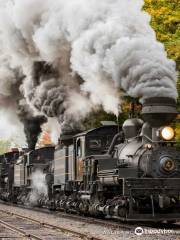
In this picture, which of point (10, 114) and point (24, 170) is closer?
point (24, 170)

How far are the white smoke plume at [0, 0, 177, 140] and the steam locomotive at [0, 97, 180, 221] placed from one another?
0.99 meters

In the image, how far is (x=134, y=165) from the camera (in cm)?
Result: 1548

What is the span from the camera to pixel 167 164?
1506 cm

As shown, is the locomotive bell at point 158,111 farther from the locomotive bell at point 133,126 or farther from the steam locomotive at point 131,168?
the locomotive bell at point 133,126

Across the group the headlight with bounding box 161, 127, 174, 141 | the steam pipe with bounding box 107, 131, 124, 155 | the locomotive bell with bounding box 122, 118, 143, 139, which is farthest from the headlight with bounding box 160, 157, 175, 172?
the steam pipe with bounding box 107, 131, 124, 155

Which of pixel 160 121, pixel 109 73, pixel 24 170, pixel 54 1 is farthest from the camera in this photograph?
pixel 24 170

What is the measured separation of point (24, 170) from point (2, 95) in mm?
4436

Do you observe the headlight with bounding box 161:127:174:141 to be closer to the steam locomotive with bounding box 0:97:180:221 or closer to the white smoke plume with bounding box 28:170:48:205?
the steam locomotive with bounding box 0:97:180:221

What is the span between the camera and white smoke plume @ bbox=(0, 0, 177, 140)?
1567 cm

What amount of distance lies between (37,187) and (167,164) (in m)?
13.6

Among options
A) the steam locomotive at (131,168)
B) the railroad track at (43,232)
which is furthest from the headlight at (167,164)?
the railroad track at (43,232)

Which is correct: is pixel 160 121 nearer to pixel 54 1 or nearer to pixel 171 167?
pixel 171 167

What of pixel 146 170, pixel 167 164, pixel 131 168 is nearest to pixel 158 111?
pixel 167 164

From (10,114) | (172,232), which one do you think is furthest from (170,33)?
(172,232)
